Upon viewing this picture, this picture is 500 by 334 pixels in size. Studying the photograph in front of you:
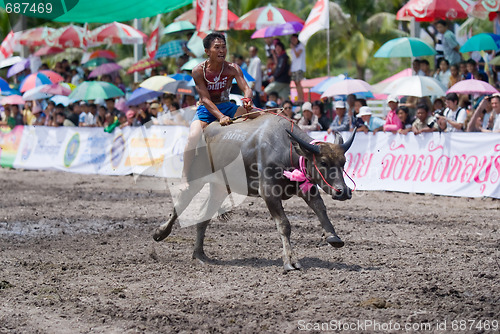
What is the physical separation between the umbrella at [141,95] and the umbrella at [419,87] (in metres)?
6.43

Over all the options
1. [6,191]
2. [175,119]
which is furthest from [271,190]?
[175,119]

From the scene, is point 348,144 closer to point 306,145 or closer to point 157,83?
point 306,145

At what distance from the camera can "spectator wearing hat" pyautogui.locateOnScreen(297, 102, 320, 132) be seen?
14133mm

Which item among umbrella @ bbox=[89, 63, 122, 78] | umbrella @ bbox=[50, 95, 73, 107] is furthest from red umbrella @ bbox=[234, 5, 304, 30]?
umbrella @ bbox=[50, 95, 73, 107]

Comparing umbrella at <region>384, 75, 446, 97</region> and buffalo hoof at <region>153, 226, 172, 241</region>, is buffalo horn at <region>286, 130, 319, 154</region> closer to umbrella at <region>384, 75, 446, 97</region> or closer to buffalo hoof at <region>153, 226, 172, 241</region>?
buffalo hoof at <region>153, 226, 172, 241</region>

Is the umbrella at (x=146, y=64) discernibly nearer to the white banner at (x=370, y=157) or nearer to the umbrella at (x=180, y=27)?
the umbrella at (x=180, y=27)

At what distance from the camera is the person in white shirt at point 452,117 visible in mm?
12547

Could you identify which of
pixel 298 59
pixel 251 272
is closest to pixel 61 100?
pixel 298 59

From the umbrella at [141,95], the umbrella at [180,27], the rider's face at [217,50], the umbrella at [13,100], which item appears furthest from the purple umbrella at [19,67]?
the rider's face at [217,50]

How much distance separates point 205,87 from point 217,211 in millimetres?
1448

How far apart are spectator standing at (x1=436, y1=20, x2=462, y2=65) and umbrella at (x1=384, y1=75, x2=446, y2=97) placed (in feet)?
6.02


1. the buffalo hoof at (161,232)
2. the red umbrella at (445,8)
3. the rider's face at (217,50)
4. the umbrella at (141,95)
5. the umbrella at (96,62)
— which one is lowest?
the umbrella at (96,62)

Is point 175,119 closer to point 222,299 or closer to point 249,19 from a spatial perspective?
point 249,19

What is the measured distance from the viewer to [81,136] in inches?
701
